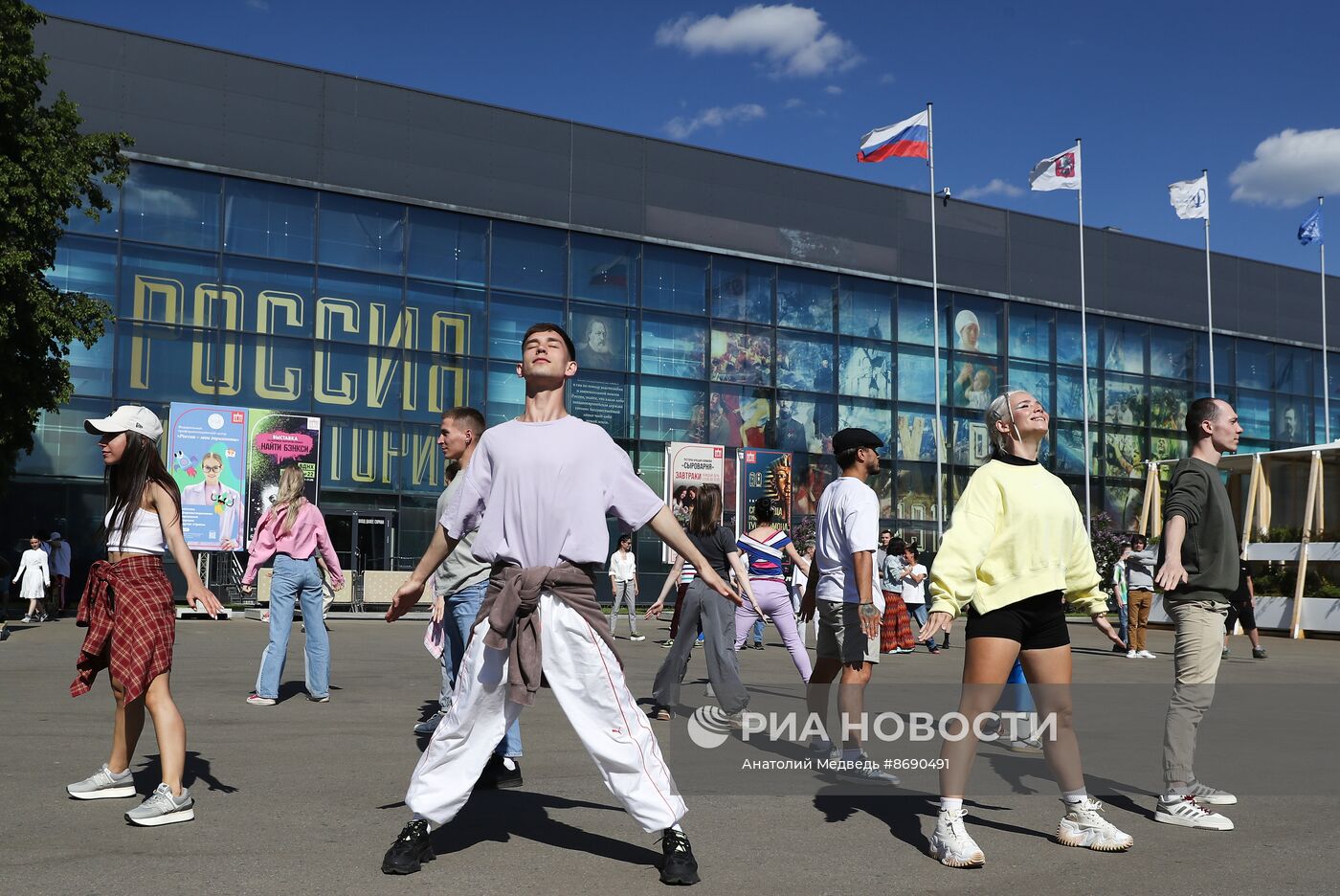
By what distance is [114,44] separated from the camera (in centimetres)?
3222

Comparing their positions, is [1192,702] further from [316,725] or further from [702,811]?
[316,725]

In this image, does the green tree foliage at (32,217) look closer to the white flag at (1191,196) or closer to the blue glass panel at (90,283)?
the blue glass panel at (90,283)

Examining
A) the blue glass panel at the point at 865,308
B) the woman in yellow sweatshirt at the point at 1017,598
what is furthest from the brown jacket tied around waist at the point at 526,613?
the blue glass panel at the point at 865,308

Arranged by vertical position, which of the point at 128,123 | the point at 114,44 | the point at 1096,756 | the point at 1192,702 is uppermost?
the point at 114,44

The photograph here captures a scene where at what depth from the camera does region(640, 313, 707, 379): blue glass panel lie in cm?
3925

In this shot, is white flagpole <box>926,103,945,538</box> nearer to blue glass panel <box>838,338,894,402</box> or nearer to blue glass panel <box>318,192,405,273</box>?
blue glass panel <box>838,338,894,402</box>

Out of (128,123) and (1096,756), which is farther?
(128,123)

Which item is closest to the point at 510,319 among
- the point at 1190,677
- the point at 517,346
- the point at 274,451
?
the point at 517,346

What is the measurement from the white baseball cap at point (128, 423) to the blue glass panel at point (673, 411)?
3298 cm

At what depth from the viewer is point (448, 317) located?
3653 centimetres

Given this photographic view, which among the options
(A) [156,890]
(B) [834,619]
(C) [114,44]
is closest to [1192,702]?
(B) [834,619]

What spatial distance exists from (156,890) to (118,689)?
5.30 ft

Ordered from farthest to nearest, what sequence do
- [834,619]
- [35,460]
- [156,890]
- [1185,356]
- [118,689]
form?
[1185,356], [35,460], [834,619], [118,689], [156,890]

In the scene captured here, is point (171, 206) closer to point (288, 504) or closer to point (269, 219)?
point (269, 219)
